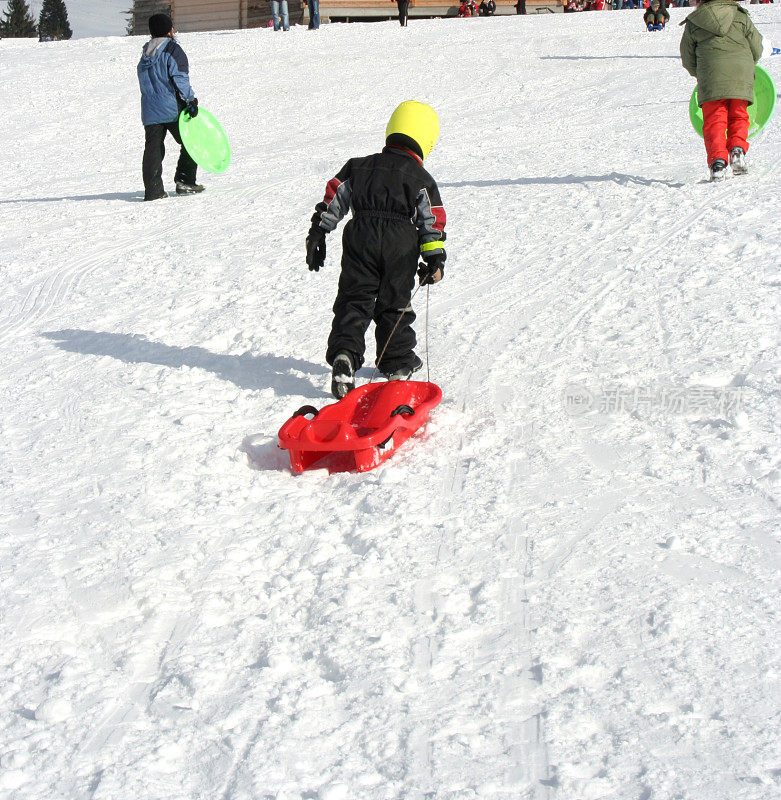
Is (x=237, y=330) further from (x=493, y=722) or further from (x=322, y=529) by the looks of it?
(x=493, y=722)

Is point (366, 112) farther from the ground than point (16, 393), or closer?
farther from the ground

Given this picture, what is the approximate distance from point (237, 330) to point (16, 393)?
1.23 m

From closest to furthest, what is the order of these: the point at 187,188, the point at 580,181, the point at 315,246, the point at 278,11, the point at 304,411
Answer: the point at 304,411, the point at 315,246, the point at 580,181, the point at 187,188, the point at 278,11

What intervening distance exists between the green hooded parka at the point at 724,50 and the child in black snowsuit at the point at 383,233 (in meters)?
3.88

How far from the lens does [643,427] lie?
3439 mm

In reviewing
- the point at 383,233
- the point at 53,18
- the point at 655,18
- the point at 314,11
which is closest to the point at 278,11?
the point at 314,11

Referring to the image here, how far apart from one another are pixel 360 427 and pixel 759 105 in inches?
222

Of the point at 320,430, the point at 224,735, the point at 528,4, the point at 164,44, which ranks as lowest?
the point at 224,735

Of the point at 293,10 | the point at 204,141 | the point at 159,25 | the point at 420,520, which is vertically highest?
the point at 293,10

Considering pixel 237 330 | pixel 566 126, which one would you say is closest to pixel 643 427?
pixel 237 330

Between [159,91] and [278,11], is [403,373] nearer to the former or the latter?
[159,91]

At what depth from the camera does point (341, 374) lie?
383 centimetres

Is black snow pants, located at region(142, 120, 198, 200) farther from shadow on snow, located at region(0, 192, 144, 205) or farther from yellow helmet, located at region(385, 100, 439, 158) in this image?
yellow helmet, located at region(385, 100, 439, 158)

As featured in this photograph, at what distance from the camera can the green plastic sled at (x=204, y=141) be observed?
8102 mm
